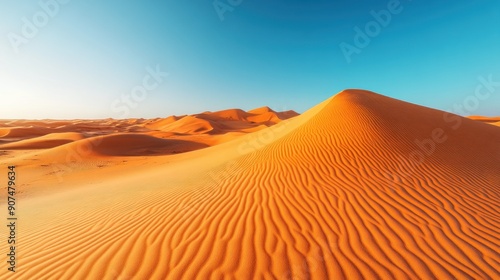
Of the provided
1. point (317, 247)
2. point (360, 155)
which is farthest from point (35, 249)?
point (360, 155)

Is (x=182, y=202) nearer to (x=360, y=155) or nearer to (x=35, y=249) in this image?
(x=35, y=249)

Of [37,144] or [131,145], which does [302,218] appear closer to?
[131,145]

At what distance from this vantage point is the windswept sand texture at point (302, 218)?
2.81m

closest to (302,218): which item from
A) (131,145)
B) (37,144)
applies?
(131,145)

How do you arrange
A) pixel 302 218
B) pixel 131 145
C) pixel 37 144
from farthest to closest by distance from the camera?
pixel 37 144 < pixel 131 145 < pixel 302 218

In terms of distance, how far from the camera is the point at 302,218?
12.7 ft

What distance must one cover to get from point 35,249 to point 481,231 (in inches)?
300

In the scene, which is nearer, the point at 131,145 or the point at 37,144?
the point at 131,145

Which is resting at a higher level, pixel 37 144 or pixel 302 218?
pixel 302 218

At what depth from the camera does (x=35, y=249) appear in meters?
3.70

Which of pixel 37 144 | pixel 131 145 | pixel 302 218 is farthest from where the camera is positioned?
pixel 37 144

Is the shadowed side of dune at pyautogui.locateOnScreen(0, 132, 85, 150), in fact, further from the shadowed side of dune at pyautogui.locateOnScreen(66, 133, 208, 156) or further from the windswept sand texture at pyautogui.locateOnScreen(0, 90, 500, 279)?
the windswept sand texture at pyautogui.locateOnScreen(0, 90, 500, 279)

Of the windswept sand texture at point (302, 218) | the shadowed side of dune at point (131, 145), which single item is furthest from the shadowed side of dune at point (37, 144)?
the windswept sand texture at point (302, 218)

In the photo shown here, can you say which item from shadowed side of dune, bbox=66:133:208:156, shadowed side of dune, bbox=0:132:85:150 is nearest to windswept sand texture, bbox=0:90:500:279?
shadowed side of dune, bbox=66:133:208:156
